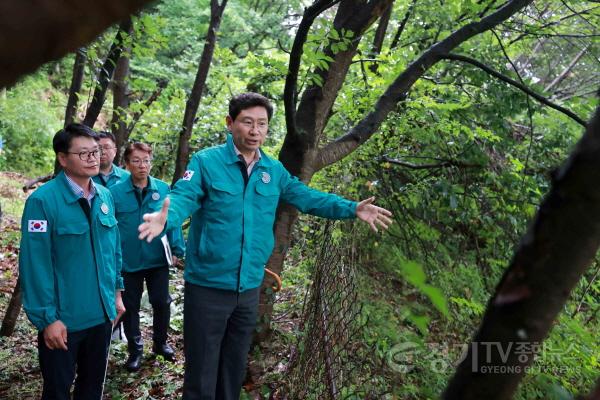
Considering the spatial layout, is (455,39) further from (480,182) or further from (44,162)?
(44,162)

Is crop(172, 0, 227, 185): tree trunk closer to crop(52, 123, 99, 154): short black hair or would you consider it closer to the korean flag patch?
crop(52, 123, 99, 154): short black hair

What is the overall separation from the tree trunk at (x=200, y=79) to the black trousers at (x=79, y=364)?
3.27 metres

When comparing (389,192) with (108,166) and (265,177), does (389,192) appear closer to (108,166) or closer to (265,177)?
(265,177)

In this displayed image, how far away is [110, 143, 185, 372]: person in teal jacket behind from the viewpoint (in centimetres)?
448

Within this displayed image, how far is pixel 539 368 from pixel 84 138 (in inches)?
128

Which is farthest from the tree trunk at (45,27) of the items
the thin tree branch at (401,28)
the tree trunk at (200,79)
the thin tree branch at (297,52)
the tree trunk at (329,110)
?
the thin tree branch at (401,28)

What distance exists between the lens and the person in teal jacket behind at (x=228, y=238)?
303 centimetres

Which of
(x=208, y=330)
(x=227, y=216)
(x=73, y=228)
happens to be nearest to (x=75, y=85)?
(x=73, y=228)

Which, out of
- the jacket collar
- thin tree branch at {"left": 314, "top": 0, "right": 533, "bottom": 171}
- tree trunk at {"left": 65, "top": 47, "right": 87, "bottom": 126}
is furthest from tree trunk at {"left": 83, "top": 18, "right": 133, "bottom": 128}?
thin tree branch at {"left": 314, "top": 0, "right": 533, "bottom": 171}

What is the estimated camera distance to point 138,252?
4.48m

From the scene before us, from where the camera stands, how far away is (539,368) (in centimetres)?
341

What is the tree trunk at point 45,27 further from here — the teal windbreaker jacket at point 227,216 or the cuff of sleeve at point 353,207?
the cuff of sleeve at point 353,207

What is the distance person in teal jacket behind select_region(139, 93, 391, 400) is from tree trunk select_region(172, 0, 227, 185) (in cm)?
280

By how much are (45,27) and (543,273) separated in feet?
Result: 2.16
